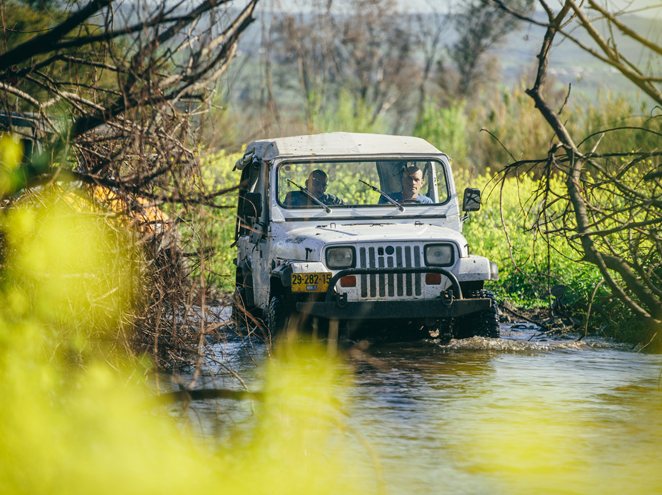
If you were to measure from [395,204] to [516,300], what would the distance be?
3.87 m

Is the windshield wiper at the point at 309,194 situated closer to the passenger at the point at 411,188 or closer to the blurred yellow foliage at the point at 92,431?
the passenger at the point at 411,188

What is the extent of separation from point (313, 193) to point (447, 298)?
1753 mm

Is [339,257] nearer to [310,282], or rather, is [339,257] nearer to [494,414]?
[310,282]

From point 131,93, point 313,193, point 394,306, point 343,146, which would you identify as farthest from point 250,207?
point 131,93

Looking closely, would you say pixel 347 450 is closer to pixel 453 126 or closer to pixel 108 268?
pixel 108 268

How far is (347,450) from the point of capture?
270 inches

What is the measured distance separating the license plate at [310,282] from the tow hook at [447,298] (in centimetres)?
95

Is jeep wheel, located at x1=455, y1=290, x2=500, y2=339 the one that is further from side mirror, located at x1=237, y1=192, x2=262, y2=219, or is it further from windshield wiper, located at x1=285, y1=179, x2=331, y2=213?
side mirror, located at x1=237, y1=192, x2=262, y2=219

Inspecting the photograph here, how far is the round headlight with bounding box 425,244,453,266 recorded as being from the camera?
1066 centimetres

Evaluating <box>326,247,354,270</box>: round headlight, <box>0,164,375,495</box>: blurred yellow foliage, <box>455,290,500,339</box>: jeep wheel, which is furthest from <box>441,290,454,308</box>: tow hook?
<box>0,164,375,495</box>: blurred yellow foliage

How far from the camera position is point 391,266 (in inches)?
416

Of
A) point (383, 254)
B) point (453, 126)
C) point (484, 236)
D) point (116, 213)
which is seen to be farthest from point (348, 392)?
point (453, 126)

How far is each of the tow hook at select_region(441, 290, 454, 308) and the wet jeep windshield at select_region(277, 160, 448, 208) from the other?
1334mm

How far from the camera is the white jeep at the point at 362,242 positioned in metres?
10.4
